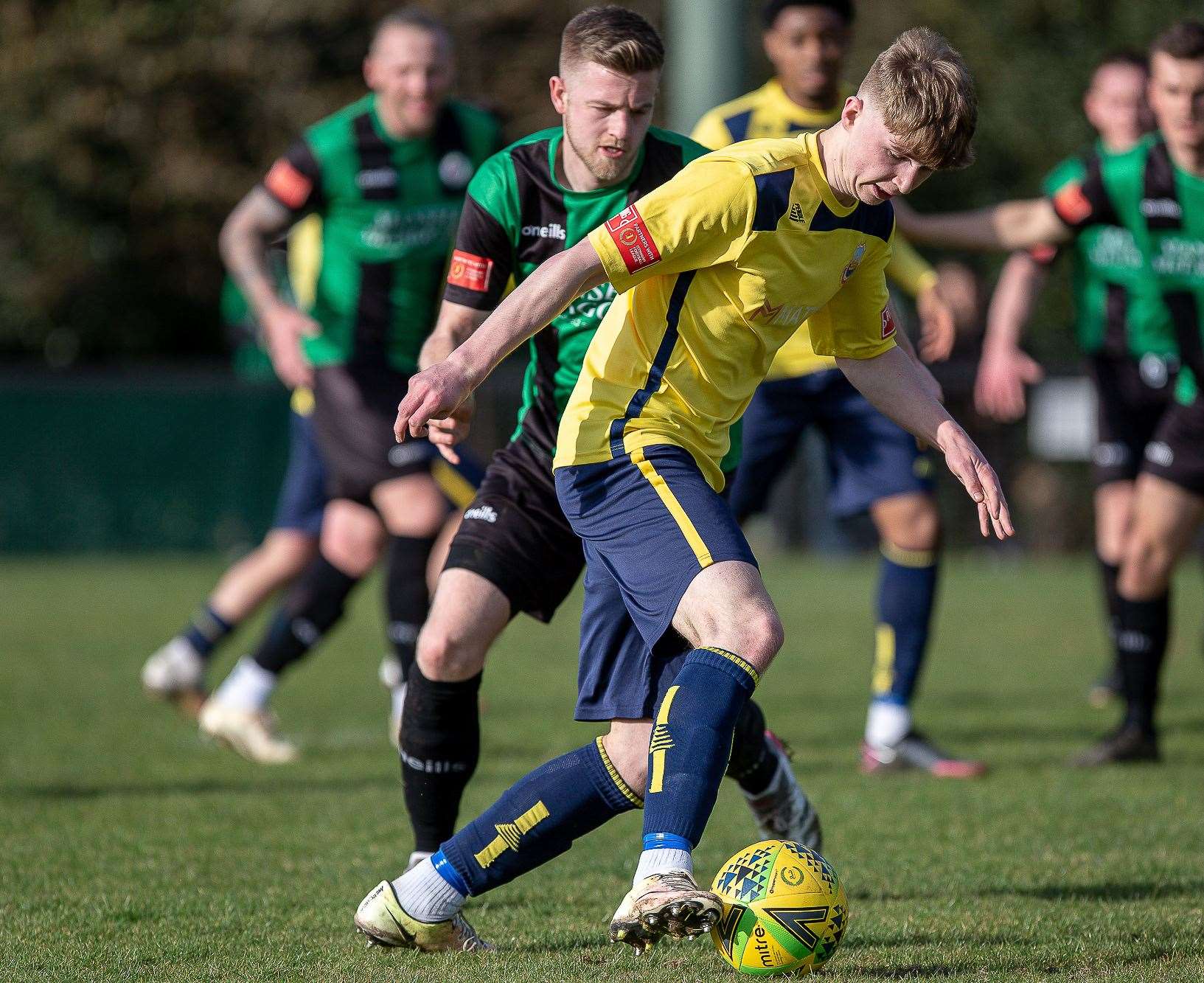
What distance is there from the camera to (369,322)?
23.1ft

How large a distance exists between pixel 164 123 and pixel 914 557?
58.1ft

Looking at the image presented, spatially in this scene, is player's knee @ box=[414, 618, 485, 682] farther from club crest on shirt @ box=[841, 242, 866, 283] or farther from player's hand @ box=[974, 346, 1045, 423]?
player's hand @ box=[974, 346, 1045, 423]

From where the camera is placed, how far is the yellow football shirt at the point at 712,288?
352cm

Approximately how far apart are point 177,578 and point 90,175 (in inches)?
319

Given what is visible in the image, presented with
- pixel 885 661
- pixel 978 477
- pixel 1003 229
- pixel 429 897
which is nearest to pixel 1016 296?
pixel 1003 229

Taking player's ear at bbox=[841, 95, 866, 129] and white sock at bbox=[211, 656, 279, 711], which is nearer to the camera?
player's ear at bbox=[841, 95, 866, 129]

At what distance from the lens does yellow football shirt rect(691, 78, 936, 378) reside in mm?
6297

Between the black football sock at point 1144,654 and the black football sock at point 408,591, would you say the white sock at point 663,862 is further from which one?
the black football sock at point 1144,654

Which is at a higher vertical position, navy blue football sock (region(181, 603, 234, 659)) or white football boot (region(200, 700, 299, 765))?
navy blue football sock (region(181, 603, 234, 659))

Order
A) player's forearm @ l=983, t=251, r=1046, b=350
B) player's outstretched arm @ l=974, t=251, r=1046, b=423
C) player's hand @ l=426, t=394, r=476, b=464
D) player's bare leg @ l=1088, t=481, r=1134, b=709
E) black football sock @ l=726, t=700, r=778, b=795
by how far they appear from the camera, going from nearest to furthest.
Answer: player's hand @ l=426, t=394, r=476, b=464, black football sock @ l=726, t=700, r=778, b=795, player's outstretched arm @ l=974, t=251, r=1046, b=423, player's forearm @ l=983, t=251, r=1046, b=350, player's bare leg @ l=1088, t=481, r=1134, b=709

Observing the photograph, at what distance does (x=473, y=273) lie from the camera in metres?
4.14

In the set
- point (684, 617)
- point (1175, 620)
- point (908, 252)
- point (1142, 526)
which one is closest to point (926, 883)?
point (684, 617)

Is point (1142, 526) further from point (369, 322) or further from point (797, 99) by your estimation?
point (369, 322)

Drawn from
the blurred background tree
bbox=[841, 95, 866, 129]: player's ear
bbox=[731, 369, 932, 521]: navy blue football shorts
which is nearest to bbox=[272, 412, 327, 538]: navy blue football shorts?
bbox=[731, 369, 932, 521]: navy blue football shorts
